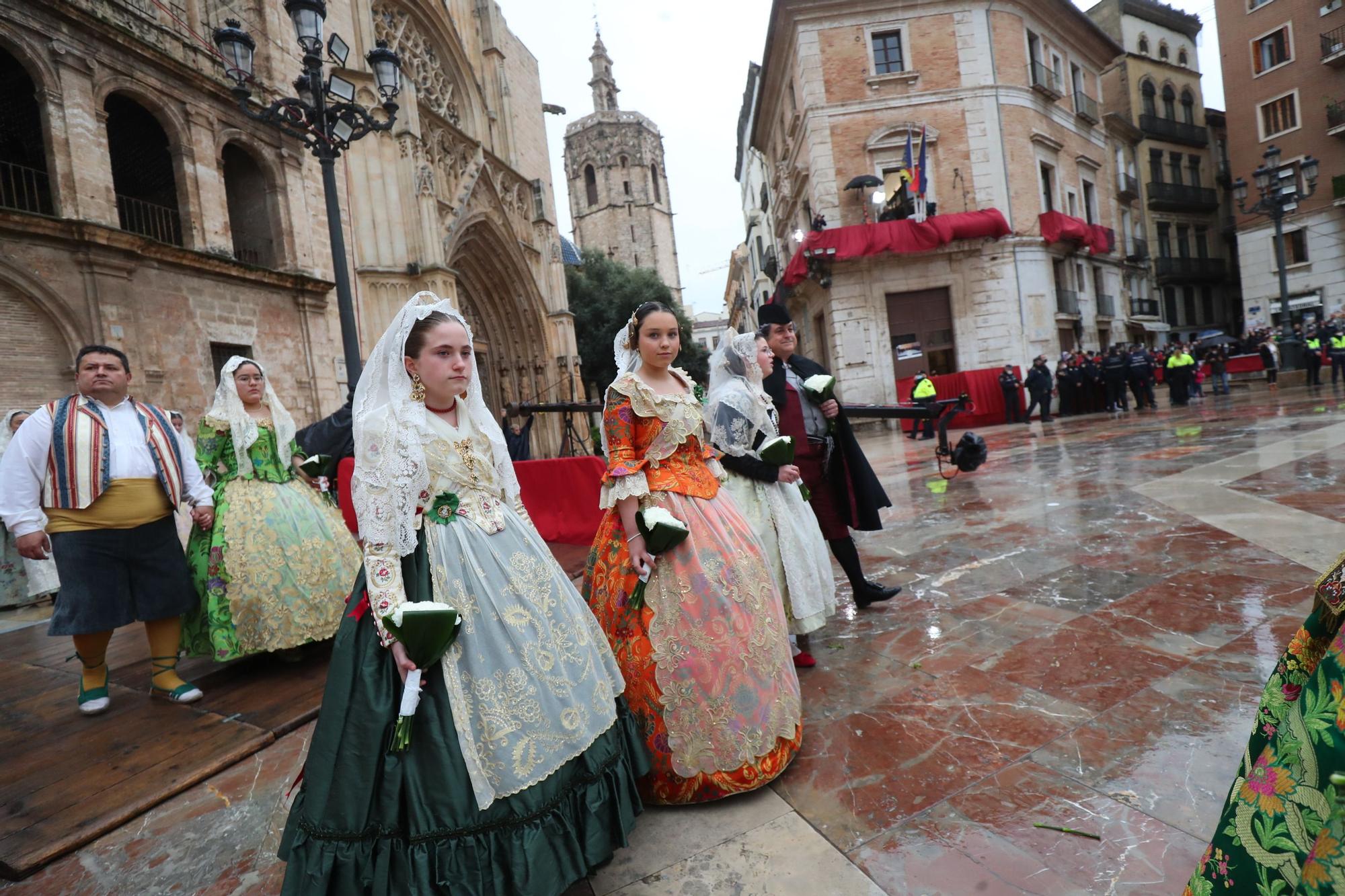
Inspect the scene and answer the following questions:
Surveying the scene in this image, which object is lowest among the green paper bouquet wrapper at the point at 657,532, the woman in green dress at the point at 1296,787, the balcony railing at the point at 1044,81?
the woman in green dress at the point at 1296,787

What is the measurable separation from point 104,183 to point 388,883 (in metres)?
11.0

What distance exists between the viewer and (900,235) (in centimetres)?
1672

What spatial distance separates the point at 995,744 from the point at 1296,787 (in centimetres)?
168

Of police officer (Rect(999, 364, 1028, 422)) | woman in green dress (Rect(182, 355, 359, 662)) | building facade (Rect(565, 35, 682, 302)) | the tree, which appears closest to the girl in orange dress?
woman in green dress (Rect(182, 355, 359, 662))

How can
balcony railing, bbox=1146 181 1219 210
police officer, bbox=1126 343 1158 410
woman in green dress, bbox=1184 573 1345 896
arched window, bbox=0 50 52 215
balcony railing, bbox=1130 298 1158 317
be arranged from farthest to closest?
1. balcony railing, bbox=1146 181 1219 210
2. balcony railing, bbox=1130 298 1158 317
3. police officer, bbox=1126 343 1158 410
4. arched window, bbox=0 50 52 215
5. woman in green dress, bbox=1184 573 1345 896

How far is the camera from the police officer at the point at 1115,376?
1496 centimetres

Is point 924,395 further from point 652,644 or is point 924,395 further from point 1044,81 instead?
point 652,644

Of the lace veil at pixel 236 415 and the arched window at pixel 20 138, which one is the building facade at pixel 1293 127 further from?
the arched window at pixel 20 138

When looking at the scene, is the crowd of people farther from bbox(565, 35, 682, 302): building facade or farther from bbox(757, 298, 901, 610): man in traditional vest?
bbox(565, 35, 682, 302): building facade

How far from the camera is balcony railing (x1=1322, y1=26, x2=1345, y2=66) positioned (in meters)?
22.3

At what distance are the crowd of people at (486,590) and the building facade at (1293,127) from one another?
28.8 meters

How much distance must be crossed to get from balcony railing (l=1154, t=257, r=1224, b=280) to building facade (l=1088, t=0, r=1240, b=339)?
0.14ft

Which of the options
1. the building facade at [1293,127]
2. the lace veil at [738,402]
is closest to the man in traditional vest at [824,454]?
the lace veil at [738,402]

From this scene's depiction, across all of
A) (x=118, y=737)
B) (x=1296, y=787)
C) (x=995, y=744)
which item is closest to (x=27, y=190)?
(x=118, y=737)
